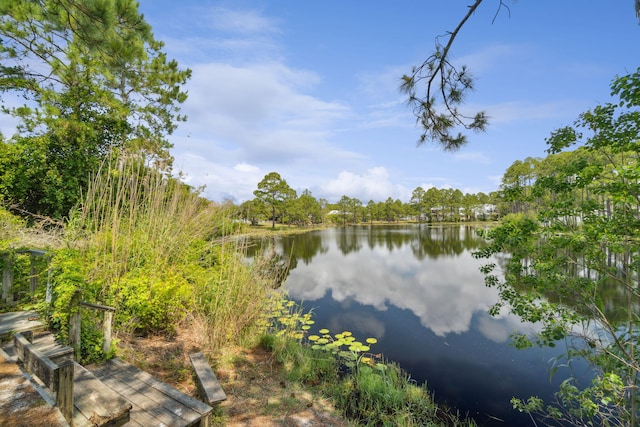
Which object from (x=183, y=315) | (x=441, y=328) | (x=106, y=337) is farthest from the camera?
(x=441, y=328)

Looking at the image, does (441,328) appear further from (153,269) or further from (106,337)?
(106,337)

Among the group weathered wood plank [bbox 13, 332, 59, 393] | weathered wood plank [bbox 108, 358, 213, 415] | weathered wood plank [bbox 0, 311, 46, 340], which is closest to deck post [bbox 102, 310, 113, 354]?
weathered wood plank [bbox 108, 358, 213, 415]

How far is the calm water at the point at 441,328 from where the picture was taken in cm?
420

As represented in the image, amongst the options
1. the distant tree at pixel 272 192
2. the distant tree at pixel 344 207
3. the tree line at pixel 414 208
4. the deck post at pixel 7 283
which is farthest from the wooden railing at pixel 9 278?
the distant tree at pixel 344 207

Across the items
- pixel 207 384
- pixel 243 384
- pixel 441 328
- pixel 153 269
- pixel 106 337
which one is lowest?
pixel 441 328

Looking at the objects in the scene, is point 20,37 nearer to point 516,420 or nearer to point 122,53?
point 122,53

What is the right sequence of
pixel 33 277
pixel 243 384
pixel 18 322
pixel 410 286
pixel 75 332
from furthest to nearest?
1. pixel 410 286
2. pixel 33 277
3. pixel 243 384
4. pixel 18 322
5. pixel 75 332

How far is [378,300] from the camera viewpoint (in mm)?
8359

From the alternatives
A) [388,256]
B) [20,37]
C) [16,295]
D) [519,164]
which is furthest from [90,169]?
[519,164]

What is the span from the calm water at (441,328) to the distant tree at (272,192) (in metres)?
21.1

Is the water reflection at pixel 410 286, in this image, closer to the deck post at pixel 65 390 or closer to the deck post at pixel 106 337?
the deck post at pixel 106 337

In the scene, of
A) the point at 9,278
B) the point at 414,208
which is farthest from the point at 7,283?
the point at 414,208

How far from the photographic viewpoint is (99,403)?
136 cm

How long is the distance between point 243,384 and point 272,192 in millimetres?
30380
